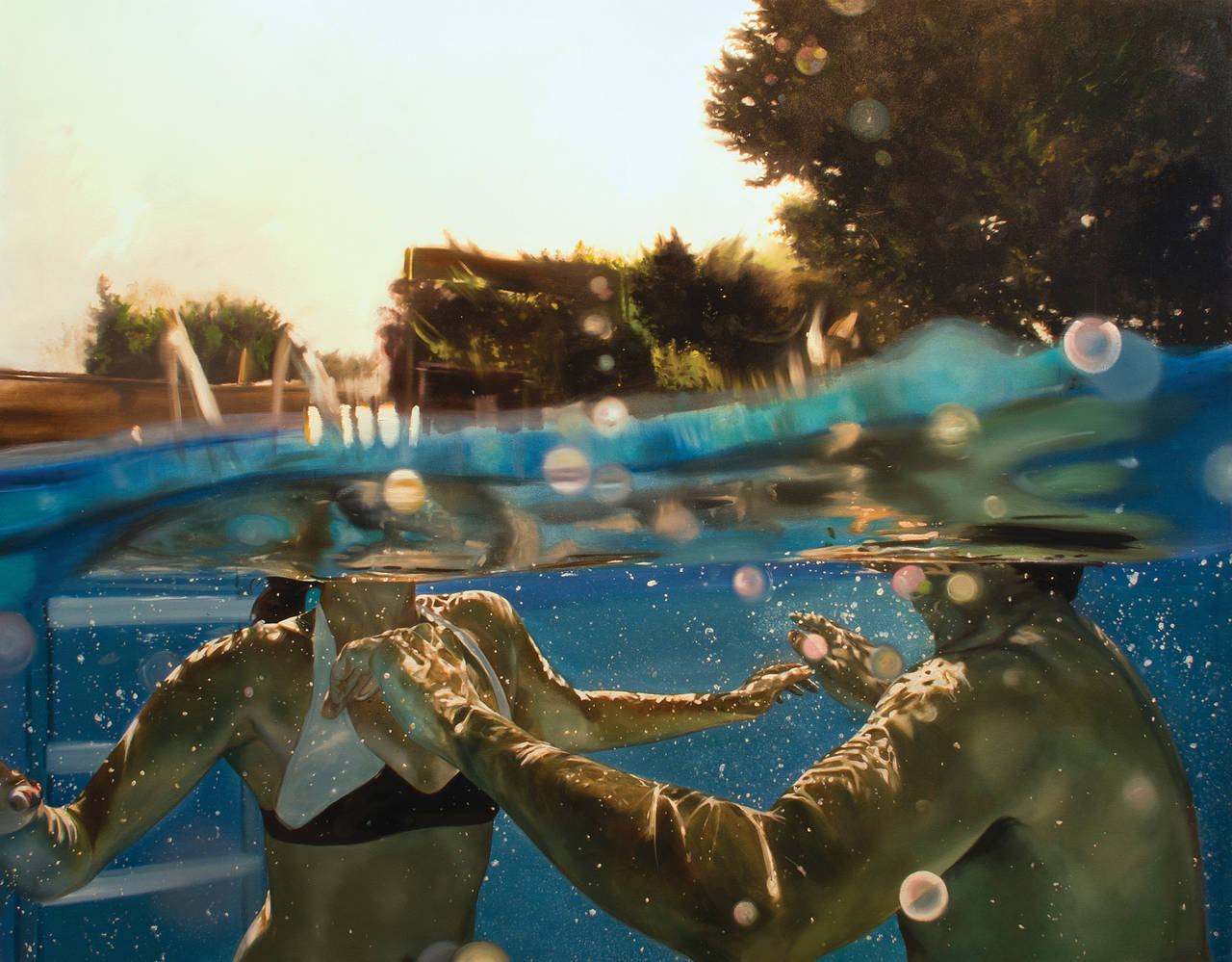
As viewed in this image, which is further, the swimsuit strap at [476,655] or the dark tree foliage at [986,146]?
the swimsuit strap at [476,655]

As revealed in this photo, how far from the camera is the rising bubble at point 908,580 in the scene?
274 inches

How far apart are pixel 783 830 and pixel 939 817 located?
14.5 inches

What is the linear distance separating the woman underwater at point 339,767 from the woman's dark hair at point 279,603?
54 centimetres

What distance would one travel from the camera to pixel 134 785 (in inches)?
107

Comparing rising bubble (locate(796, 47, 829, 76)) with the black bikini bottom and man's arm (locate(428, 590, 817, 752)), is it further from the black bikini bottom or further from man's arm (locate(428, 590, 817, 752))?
the black bikini bottom

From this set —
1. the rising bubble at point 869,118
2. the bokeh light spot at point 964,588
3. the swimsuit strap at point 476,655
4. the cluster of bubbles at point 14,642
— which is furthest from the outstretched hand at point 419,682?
the cluster of bubbles at point 14,642

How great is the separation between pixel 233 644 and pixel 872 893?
8.14ft

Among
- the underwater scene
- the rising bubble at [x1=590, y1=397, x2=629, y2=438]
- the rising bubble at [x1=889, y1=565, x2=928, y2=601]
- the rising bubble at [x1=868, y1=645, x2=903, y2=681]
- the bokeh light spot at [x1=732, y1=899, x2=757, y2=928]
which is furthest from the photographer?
the rising bubble at [x1=889, y1=565, x2=928, y2=601]

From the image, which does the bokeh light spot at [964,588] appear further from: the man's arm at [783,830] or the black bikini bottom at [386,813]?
the black bikini bottom at [386,813]

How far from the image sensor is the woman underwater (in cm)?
276

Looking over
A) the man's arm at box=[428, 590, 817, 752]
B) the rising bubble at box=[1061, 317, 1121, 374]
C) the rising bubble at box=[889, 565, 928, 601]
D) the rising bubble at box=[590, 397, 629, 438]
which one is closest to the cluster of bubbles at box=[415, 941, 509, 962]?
the man's arm at box=[428, 590, 817, 752]

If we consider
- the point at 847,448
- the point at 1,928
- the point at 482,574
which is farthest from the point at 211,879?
the point at 847,448

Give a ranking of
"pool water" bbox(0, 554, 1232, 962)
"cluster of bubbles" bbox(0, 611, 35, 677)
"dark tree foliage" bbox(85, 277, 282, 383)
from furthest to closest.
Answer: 1. "pool water" bbox(0, 554, 1232, 962)
2. "cluster of bubbles" bbox(0, 611, 35, 677)
3. "dark tree foliage" bbox(85, 277, 282, 383)

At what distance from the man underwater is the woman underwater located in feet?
3.69
